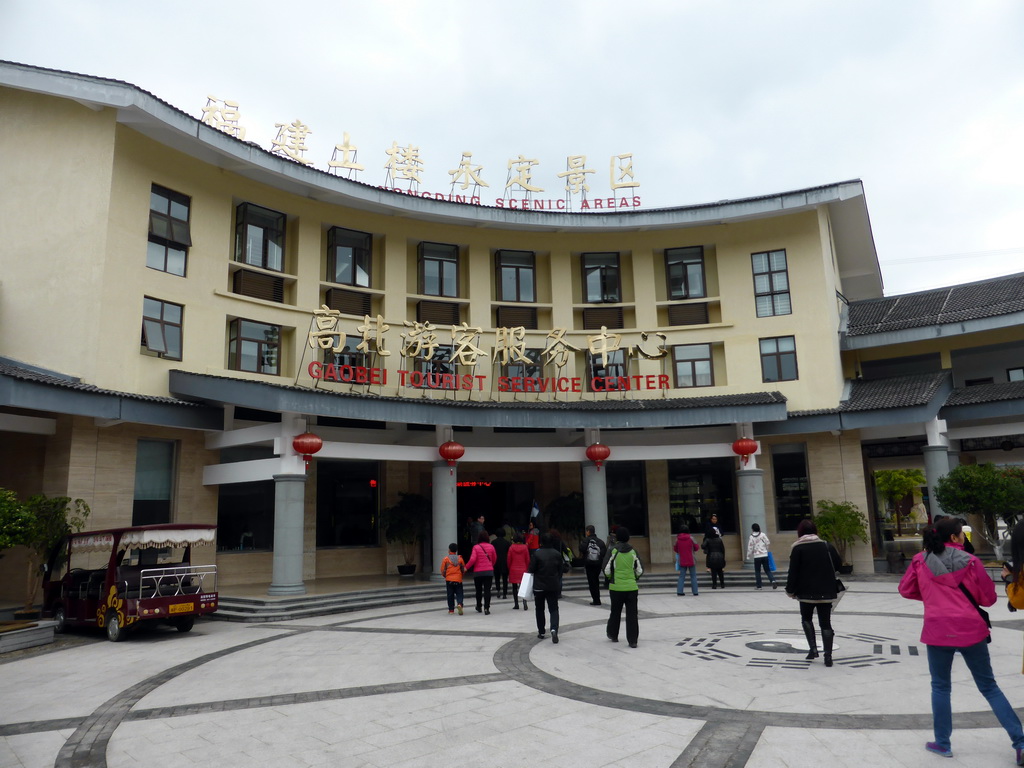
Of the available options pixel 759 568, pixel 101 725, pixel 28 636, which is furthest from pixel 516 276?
pixel 101 725

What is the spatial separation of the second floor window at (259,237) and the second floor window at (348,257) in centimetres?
139

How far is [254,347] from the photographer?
19.2 meters

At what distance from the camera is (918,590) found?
19.4 ft

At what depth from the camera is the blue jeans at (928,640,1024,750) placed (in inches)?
205

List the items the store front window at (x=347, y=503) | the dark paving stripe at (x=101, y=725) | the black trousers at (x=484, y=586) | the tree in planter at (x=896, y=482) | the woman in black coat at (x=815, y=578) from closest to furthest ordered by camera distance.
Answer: the dark paving stripe at (x=101, y=725) < the woman in black coat at (x=815, y=578) < the black trousers at (x=484, y=586) < the store front window at (x=347, y=503) < the tree in planter at (x=896, y=482)

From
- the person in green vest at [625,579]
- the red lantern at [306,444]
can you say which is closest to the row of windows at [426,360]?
the red lantern at [306,444]

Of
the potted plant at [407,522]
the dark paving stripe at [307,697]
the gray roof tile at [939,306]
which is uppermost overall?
the gray roof tile at [939,306]

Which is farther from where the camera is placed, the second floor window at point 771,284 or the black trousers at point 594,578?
the second floor window at point 771,284

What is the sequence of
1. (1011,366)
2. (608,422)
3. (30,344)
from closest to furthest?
(30,344) → (608,422) → (1011,366)

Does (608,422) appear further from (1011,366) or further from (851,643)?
(1011,366)

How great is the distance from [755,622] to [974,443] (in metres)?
15.7

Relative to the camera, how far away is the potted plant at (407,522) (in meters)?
20.2

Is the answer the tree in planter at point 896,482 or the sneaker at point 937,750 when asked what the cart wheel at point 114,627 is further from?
the tree in planter at point 896,482

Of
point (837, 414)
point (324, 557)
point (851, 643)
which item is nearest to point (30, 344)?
point (324, 557)
